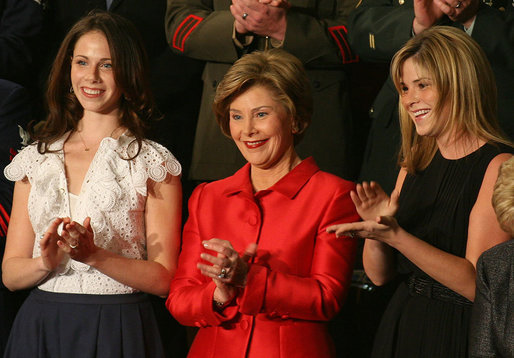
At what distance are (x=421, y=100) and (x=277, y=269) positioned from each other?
2.49 ft

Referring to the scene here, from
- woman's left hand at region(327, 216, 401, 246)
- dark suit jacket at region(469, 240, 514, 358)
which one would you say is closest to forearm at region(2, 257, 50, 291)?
woman's left hand at region(327, 216, 401, 246)

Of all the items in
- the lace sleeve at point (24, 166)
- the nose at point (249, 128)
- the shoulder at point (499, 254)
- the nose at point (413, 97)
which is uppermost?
the nose at point (413, 97)

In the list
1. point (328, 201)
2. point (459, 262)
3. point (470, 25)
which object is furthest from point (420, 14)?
point (459, 262)

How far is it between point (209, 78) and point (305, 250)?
1.21 metres

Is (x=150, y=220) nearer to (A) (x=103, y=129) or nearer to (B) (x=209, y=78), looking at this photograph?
(A) (x=103, y=129)

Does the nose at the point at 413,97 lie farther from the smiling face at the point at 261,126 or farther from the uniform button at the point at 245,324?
the uniform button at the point at 245,324

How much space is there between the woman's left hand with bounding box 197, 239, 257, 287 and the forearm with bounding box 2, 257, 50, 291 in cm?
77

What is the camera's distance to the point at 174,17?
4039 mm

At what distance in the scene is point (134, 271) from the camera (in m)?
3.28

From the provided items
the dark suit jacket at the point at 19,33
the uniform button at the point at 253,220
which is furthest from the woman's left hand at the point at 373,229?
the dark suit jacket at the point at 19,33

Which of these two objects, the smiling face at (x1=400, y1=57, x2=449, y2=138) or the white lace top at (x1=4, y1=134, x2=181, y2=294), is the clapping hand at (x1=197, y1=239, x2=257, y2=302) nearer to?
the white lace top at (x1=4, y1=134, x2=181, y2=294)

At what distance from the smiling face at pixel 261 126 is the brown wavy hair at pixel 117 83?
0.50m

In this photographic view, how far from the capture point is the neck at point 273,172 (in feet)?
10.6

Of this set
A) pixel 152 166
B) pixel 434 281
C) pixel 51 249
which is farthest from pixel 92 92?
pixel 434 281
